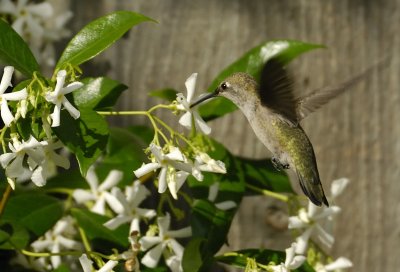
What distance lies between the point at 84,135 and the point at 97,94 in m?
0.14

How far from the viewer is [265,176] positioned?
159cm

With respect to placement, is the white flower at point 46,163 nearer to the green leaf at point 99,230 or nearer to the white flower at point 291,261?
the green leaf at point 99,230

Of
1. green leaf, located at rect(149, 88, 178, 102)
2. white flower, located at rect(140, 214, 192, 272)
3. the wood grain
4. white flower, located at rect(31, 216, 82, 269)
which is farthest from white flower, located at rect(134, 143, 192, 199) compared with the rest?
the wood grain

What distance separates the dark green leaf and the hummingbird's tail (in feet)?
1.59

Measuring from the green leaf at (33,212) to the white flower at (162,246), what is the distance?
216 mm

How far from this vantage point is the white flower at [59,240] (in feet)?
5.10

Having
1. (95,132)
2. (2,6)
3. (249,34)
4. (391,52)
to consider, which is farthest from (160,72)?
(95,132)

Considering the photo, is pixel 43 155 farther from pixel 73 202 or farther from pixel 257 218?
pixel 257 218

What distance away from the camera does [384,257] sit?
195 cm

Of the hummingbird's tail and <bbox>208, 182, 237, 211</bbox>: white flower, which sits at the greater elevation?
the hummingbird's tail

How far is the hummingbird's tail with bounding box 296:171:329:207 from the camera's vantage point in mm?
1326

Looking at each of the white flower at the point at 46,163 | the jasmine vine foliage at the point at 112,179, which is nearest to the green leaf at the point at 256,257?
the jasmine vine foliage at the point at 112,179

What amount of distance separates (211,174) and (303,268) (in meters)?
0.24

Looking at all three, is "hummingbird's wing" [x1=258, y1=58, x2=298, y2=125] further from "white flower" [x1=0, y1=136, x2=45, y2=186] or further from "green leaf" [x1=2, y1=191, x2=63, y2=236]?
"green leaf" [x1=2, y1=191, x2=63, y2=236]
